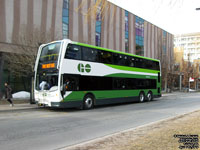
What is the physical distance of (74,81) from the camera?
1238cm

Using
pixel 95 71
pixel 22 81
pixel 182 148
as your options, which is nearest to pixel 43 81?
pixel 95 71

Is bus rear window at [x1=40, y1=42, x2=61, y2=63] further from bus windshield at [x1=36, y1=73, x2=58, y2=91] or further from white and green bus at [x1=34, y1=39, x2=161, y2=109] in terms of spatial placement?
bus windshield at [x1=36, y1=73, x2=58, y2=91]

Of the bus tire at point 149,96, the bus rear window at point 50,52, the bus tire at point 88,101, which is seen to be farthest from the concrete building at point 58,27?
the bus tire at point 149,96

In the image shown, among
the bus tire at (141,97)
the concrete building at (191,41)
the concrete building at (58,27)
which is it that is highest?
the concrete building at (58,27)

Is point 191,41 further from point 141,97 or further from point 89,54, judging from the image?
point 141,97

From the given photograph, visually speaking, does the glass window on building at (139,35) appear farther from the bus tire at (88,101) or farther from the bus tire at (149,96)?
the bus tire at (88,101)

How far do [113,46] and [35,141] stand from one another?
29122mm

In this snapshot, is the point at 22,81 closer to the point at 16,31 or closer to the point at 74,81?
the point at 16,31

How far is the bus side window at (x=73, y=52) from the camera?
12.1m

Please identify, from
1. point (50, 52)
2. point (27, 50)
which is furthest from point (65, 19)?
point (50, 52)

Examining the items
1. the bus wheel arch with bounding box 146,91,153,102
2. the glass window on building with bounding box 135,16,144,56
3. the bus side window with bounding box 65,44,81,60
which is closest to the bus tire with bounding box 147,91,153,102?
the bus wheel arch with bounding box 146,91,153,102

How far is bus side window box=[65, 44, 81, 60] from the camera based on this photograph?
12.1 meters

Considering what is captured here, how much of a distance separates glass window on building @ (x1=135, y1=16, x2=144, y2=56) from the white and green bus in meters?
23.8

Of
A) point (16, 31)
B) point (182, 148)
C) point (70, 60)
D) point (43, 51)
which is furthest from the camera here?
point (16, 31)
